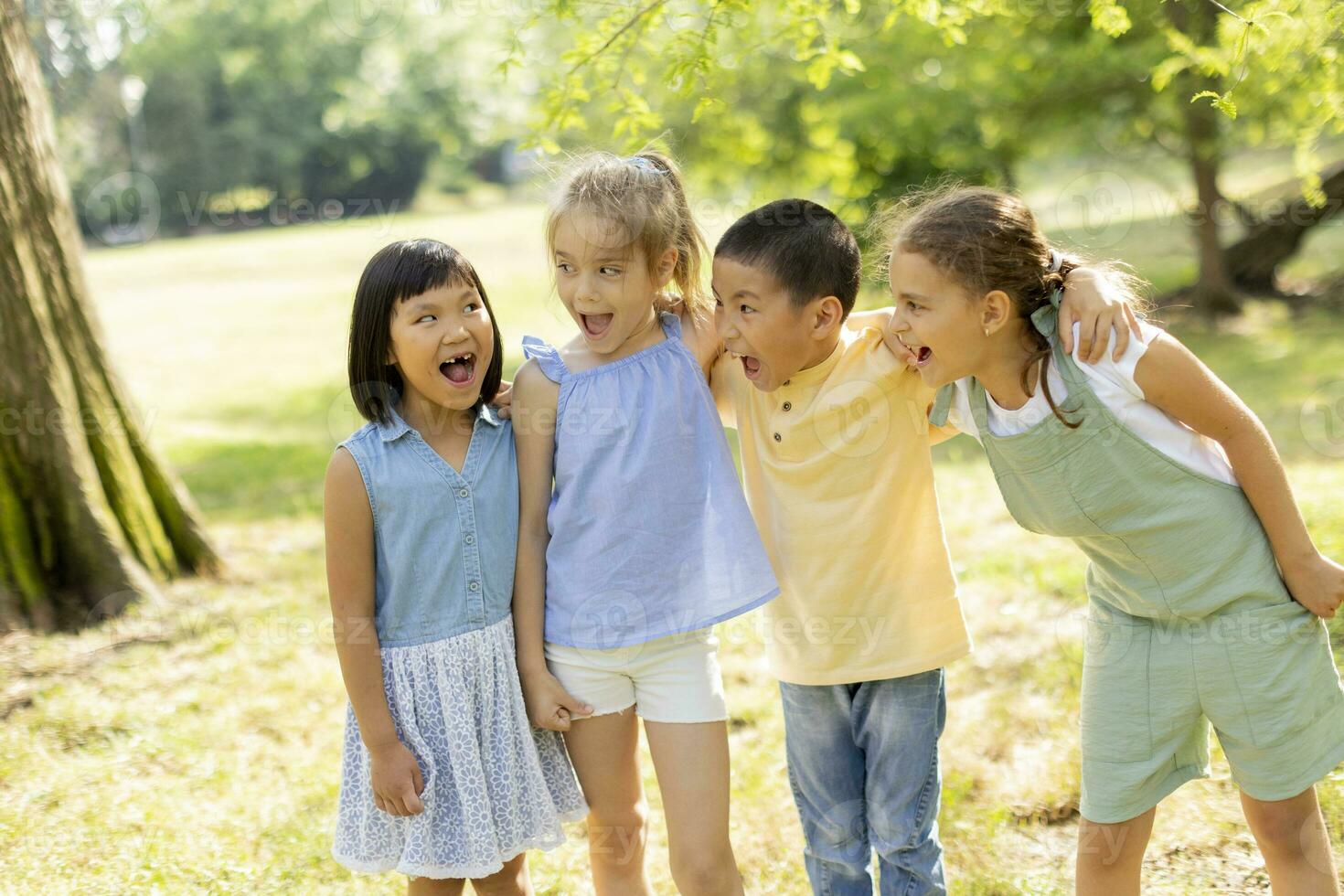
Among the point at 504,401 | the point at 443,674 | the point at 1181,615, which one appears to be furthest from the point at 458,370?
the point at 1181,615

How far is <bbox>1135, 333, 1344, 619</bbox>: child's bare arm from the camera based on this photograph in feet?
6.33

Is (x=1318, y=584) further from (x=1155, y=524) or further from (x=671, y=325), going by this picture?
(x=671, y=325)

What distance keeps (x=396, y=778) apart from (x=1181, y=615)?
145 centimetres

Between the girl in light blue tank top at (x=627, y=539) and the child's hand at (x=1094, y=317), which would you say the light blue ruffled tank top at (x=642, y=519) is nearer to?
the girl in light blue tank top at (x=627, y=539)

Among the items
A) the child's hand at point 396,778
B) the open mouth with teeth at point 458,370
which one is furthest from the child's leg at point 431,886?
the open mouth with teeth at point 458,370

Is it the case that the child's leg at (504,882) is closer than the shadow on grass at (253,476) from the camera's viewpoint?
Yes

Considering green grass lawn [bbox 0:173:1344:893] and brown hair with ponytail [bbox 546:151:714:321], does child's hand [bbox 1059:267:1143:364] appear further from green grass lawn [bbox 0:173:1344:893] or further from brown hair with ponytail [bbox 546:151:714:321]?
green grass lawn [bbox 0:173:1344:893]

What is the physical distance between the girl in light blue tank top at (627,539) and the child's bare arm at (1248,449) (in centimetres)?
78

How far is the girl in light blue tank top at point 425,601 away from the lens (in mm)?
2127

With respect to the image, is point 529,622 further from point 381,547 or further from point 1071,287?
point 1071,287

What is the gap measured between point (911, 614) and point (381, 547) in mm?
1038

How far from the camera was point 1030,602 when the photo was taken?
4.44 m

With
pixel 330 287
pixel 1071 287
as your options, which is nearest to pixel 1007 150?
pixel 1071 287

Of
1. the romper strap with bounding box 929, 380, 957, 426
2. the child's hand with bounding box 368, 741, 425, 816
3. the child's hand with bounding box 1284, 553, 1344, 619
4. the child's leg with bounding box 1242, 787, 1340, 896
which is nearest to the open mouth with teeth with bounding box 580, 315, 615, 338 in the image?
the romper strap with bounding box 929, 380, 957, 426
